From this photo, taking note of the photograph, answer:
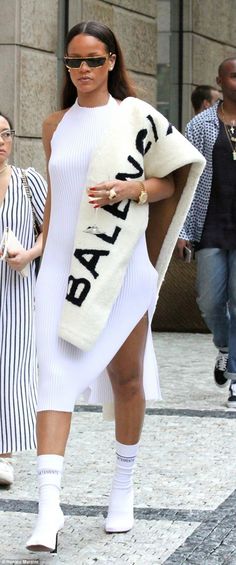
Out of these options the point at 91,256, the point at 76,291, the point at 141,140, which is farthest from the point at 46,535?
the point at 141,140

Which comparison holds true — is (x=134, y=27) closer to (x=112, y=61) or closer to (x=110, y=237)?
(x=112, y=61)

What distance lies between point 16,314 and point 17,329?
0.22 feet

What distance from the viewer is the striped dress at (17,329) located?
255 inches

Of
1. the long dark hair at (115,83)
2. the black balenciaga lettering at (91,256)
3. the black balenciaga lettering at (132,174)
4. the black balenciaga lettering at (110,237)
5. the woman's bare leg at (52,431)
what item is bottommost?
the woman's bare leg at (52,431)

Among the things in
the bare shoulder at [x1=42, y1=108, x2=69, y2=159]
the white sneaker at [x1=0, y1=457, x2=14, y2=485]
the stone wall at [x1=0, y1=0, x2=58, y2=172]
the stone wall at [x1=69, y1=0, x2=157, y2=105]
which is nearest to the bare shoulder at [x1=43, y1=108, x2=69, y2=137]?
the bare shoulder at [x1=42, y1=108, x2=69, y2=159]

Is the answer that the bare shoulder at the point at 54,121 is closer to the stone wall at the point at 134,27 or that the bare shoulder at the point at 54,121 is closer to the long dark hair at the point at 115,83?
the long dark hair at the point at 115,83

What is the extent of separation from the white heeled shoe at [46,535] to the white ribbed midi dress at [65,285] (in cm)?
37

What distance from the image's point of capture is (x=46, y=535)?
16.0 feet

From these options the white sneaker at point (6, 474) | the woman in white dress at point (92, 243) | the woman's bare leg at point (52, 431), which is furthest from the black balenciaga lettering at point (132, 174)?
the white sneaker at point (6, 474)

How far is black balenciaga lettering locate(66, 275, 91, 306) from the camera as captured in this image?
17.0 feet

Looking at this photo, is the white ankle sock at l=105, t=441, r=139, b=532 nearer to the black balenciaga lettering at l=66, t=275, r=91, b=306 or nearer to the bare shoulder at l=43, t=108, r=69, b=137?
the black balenciaga lettering at l=66, t=275, r=91, b=306

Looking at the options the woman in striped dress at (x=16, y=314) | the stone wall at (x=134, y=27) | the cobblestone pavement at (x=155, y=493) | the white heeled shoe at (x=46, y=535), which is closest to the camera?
the white heeled shoe at (x=46, y=535)

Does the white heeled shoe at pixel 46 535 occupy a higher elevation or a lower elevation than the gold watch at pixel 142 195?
lower

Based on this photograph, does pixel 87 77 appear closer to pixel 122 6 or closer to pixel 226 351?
pixel 226 351
